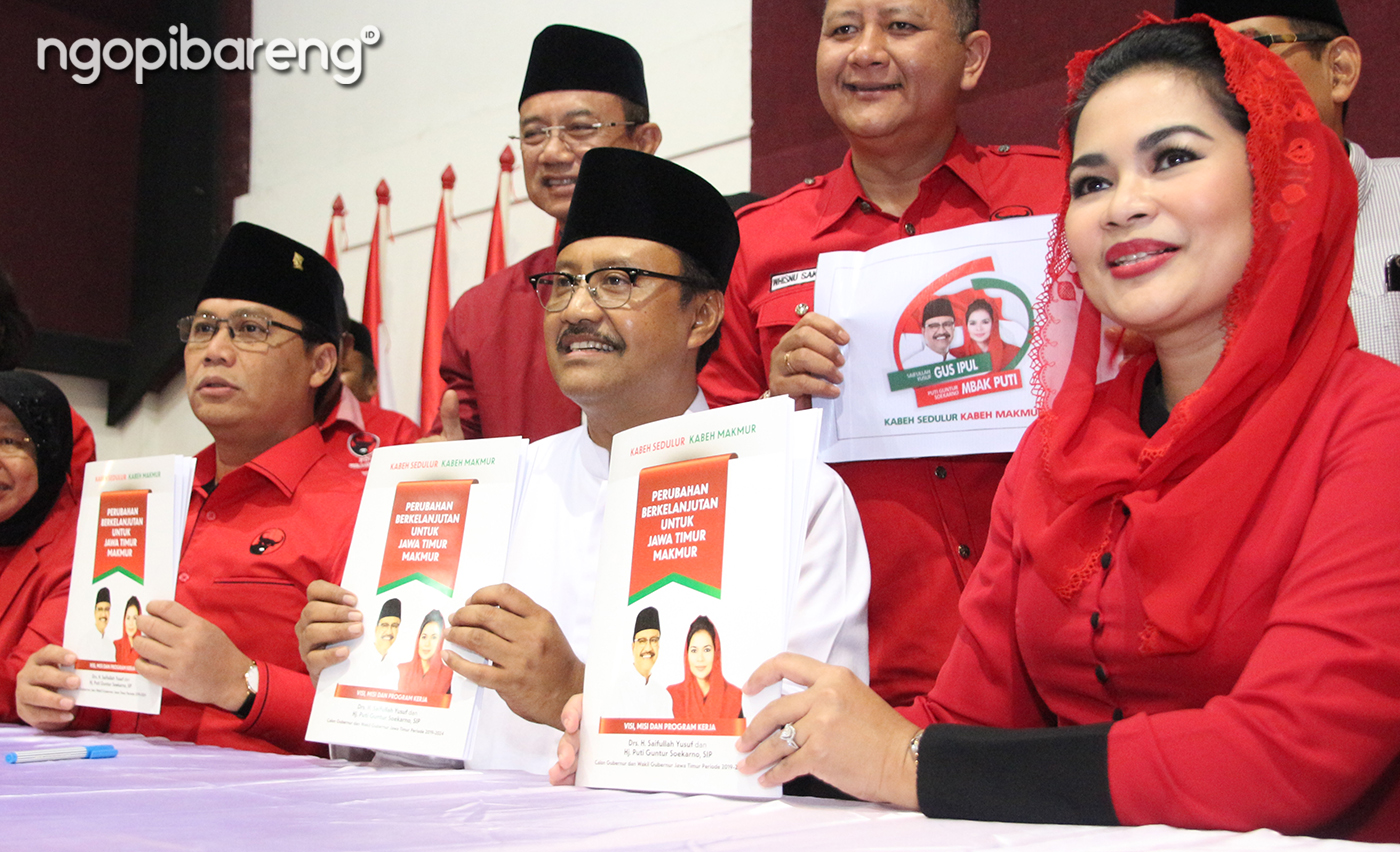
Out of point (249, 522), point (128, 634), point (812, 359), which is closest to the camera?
point (812, 359)

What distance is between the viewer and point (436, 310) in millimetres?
5305

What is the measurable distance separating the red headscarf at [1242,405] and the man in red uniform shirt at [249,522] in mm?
1605

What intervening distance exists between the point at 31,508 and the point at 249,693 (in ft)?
4.09

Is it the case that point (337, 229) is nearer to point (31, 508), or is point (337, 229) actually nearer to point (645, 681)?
point (31, 508)

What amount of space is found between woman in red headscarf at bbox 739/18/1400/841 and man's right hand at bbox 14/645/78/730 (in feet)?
5.56

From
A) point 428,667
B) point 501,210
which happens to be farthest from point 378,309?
point 428,667

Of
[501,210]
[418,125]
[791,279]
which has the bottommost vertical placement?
[791,279]

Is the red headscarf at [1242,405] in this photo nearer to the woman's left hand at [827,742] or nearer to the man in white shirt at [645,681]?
the woman's left hand at [827,742]

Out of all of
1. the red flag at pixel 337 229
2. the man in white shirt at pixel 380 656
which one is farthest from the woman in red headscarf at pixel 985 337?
the red flag at pixel 337 229

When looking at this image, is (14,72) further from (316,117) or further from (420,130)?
(420,130)

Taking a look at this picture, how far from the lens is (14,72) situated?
6.46 metres

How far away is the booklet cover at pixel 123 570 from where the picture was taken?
2.20 m

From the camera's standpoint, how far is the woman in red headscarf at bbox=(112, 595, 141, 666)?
221cm

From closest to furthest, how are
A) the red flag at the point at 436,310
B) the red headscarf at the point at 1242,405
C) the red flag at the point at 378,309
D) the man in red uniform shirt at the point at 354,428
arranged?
the red headscarf at the point at 1242,405
the man in red uniform shirt at the point at 354,428
the red flag at the point at 436,310
the red flag at the point at 378,309
